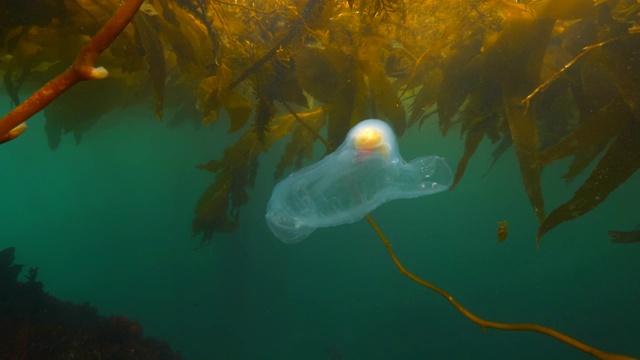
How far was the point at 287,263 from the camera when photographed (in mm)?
21531

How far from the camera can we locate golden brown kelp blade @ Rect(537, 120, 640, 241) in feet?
7.75

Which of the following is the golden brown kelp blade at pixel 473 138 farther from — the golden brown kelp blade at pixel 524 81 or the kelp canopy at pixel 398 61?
the golden brown kelp blade at pixel 524 81

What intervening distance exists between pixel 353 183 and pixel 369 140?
591 mm

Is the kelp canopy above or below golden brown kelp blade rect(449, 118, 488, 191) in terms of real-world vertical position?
above

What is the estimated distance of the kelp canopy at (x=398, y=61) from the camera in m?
2.49

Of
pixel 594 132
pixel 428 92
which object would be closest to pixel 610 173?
pixel 594 132

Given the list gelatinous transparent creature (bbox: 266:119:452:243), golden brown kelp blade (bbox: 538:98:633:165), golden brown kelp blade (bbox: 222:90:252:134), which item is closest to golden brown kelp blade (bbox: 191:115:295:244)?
golden brown kelp blade (bbox: 222:90:252:134)

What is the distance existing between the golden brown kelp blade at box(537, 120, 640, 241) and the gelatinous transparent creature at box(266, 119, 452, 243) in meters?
1.10

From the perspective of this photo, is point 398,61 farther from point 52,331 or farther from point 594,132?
point 52,331

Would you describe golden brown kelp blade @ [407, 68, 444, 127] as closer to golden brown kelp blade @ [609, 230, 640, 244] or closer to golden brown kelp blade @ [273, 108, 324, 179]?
golden brown kelp blade @ [273, 108, 324, 179]

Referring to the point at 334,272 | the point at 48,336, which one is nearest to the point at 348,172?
the point at 48,336

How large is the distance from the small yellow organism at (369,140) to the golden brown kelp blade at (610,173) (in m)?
1.53

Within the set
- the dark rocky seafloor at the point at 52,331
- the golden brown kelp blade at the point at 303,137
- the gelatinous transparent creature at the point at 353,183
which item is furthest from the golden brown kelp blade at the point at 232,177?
the dark rocky seafloor at the point at 52,331

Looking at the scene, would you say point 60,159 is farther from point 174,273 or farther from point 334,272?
point 334,272
